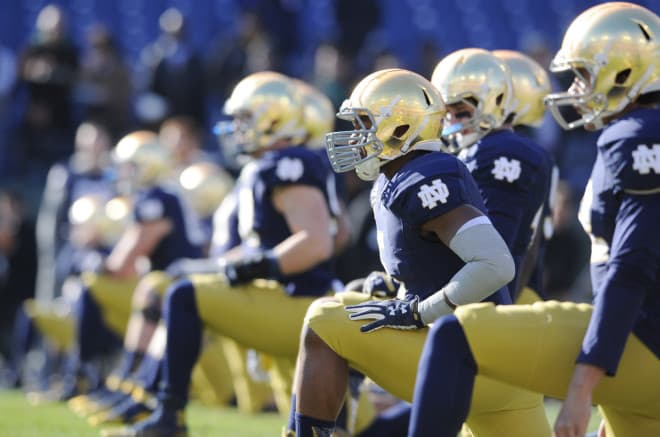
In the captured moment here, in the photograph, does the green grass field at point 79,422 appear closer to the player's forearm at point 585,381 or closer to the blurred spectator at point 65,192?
the blurred spectator at point 65,192

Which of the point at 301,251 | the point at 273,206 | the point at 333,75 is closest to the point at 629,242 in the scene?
the point at 301,251

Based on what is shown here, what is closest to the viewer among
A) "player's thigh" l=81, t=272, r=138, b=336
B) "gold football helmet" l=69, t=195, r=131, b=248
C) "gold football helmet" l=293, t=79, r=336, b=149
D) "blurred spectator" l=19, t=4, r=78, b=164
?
"gold football helmet" l=293, t=79, r=336, b=149

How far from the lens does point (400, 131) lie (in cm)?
349

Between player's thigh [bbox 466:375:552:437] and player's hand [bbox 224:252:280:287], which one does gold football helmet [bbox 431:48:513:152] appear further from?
player's thigh [bbox 466:375:552:437]

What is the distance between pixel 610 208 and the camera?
311cm

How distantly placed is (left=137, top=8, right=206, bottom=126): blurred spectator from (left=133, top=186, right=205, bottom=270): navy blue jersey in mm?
3466

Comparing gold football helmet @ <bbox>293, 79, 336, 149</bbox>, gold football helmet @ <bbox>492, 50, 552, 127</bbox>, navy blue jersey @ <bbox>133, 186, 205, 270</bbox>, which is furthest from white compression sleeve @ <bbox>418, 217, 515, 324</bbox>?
navy blue jersey @ <bbox>133, 186, 205, 270</bbox>

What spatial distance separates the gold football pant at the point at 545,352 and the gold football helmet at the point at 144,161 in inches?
183

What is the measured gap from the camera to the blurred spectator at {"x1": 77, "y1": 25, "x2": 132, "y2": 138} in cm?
1073

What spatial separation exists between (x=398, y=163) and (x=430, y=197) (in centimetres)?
36

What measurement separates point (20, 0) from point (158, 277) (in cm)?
684

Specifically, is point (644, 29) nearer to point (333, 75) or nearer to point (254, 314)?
point (254, 314)

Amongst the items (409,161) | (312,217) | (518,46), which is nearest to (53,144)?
(518,46)

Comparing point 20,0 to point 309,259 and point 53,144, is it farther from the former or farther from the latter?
point 309,259
